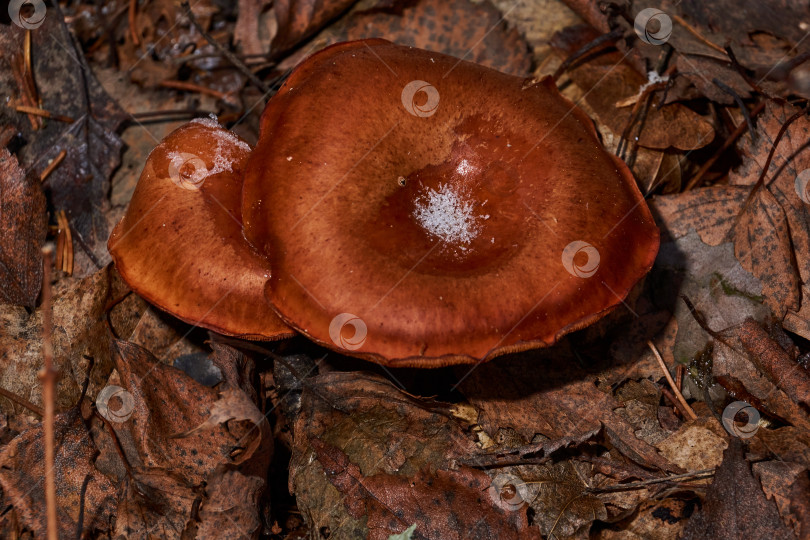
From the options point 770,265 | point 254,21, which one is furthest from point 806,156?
point 254,21

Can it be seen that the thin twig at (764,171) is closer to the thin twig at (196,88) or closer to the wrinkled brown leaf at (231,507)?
the wrinkled brown leaf at (231,507)

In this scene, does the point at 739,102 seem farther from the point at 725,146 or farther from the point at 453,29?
the point at 453,29

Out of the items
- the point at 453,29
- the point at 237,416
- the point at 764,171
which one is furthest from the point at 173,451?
the point at 764,171

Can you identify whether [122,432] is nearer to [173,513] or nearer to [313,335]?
[173,513]

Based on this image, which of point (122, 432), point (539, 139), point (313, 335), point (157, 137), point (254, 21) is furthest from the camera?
point (254, 21)

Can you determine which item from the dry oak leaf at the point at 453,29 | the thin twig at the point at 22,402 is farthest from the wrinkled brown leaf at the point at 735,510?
the thin twig at the point at 22,402

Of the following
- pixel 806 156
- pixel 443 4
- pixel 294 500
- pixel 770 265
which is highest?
pixel 443 4
